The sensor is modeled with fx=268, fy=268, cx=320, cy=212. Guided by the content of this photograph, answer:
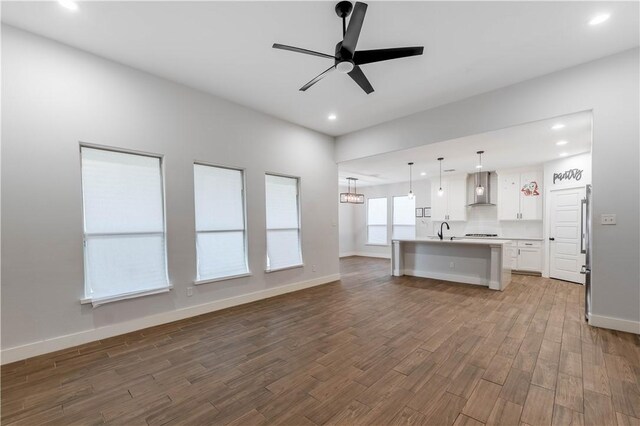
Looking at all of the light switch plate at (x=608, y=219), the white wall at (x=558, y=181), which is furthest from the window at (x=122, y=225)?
Result: the white wall at (x=558, y=181)

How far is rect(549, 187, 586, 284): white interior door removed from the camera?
5910mm

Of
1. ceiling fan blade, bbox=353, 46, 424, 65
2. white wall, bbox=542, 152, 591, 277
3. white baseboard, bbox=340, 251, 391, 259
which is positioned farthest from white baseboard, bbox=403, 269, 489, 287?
ceiling fan blade, bbox=353, 46, 424, 65

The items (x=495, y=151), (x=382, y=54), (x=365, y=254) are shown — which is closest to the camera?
(x=382, y=54)

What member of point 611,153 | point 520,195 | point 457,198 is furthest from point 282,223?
point 520,195

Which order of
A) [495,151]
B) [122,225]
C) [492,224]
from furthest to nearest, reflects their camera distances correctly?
[492,224] < [495,151] < [122,225]

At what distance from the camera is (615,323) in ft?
10.8

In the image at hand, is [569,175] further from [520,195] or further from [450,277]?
[450,277]

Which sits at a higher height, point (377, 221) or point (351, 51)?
point (351, 51)

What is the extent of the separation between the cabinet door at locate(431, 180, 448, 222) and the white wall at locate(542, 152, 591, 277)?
2597 millimetres

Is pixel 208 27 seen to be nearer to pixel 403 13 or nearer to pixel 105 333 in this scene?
pixel 403 13

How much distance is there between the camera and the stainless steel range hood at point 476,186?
8.05 meters

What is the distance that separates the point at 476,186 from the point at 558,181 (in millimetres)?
2065

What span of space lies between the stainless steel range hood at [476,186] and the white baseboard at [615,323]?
508 cm

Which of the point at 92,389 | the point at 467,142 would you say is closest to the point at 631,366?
the point at 467,142
